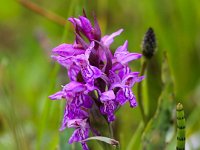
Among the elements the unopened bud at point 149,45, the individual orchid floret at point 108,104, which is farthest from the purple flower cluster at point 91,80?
the unopened bud at point 149,45

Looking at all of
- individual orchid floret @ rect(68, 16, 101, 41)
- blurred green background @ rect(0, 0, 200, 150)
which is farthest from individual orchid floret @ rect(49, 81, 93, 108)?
blurred green background @ rect(0, 0, 200, 150)

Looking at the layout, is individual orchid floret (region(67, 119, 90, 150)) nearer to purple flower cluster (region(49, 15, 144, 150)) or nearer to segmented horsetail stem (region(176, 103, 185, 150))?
purple flower cluster (region(49, 15, 144, 150))

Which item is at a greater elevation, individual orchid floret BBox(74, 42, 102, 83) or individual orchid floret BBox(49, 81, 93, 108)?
individual orchid floret BBox(74, 42, 102, 83)

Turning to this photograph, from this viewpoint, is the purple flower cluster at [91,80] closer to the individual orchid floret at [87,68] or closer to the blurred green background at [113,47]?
the individual orchid floret at [87,68]

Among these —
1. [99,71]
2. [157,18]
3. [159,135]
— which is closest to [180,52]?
[157,18]

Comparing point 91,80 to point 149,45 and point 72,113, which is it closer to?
point 72,113

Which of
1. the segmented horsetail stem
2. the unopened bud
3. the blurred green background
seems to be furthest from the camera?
the blurred green background

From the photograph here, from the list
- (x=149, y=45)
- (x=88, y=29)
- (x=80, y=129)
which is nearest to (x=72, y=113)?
(x=80, y=129)
